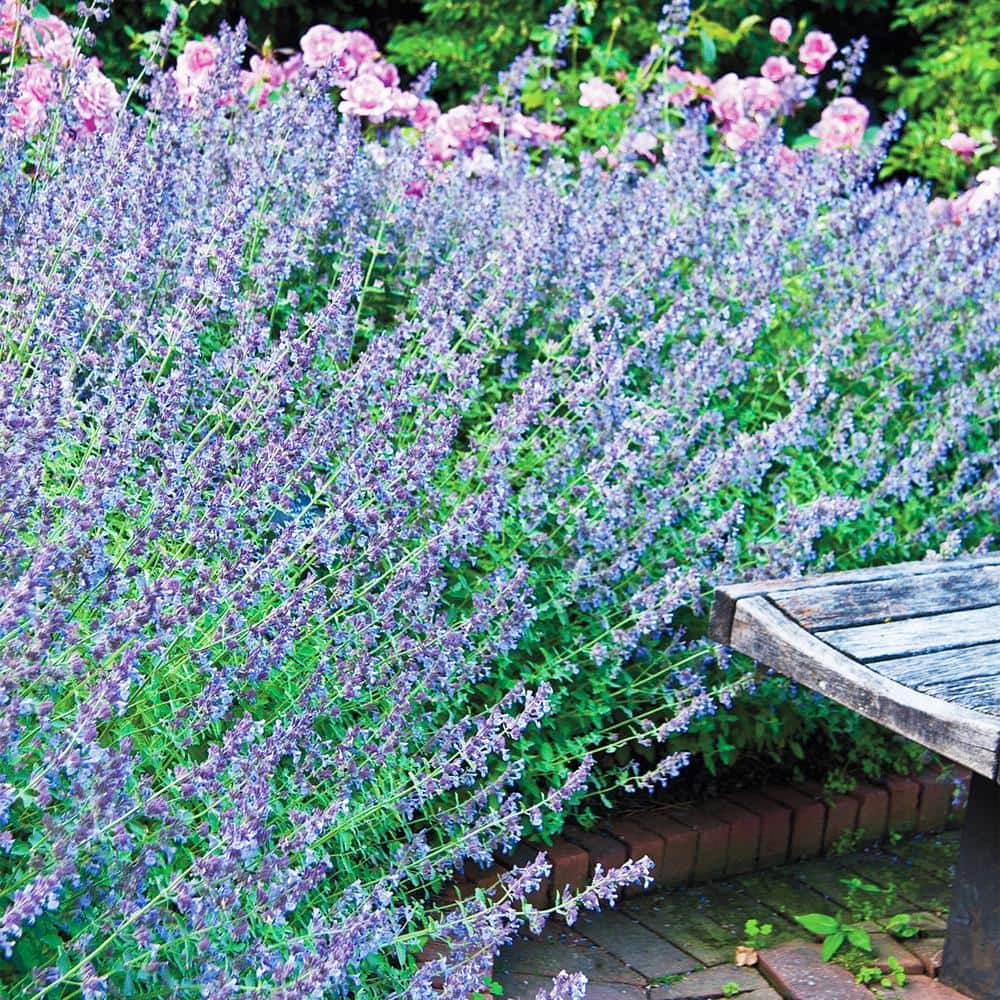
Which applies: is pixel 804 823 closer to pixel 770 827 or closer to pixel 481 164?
pixel 770 827

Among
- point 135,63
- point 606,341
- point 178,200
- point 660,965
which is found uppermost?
point 135,63

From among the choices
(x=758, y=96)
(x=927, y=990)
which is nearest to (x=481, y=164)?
(x=758, y=96)

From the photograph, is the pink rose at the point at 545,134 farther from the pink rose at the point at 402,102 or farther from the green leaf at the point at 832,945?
the green leaf at the point at 832,945

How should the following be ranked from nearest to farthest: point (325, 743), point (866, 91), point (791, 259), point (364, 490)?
point (325, 743) < point (364, 490) < point (791, 259) < point (866, 91)

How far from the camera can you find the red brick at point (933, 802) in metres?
3.74

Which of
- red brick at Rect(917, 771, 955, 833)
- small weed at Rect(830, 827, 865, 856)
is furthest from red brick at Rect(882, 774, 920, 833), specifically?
small weed at Rect(830, 827, 865, 856)

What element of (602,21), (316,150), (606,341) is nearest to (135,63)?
(602,21)

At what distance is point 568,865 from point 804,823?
0.71 metres

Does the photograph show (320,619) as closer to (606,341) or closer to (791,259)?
(606,341)

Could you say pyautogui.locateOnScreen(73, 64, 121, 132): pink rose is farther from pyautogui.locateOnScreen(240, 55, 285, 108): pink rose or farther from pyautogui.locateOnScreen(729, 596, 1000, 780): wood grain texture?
pyautogui.locateOnScreen(729, 596, 1000, 780): wood grain texture

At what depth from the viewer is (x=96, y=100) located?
12.8 feet

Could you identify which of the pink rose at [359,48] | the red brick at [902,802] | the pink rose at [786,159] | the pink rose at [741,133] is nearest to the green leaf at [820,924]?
the red brick at [902,802]

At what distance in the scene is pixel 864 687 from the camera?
2494 millimetres

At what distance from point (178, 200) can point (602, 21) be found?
4846mm
